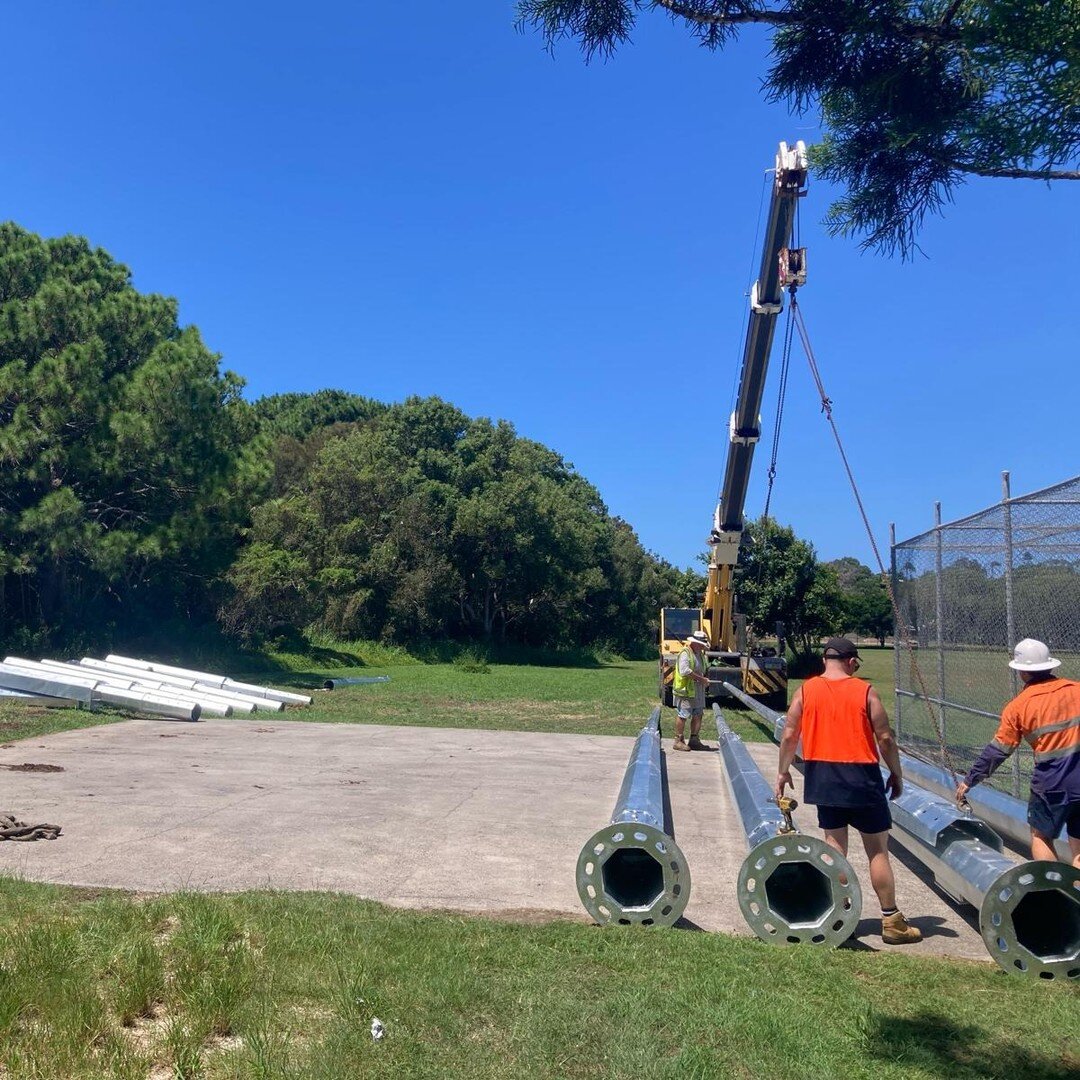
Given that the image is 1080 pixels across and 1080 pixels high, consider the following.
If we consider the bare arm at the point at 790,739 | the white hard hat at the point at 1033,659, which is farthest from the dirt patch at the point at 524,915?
the white hard hat at the point at 1033,659

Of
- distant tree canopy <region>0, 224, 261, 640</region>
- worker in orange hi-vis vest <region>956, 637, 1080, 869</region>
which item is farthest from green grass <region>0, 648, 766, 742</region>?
worker in orange hi-vis vest <region>956, 637, 1080, 869</region>

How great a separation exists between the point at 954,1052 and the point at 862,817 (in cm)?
204

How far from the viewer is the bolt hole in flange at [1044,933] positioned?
5383 mm

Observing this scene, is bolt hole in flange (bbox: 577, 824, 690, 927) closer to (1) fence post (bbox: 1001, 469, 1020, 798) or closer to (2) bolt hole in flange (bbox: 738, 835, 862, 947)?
(2) bolt hole in flange (bbox: 738, 835, 862, 947)

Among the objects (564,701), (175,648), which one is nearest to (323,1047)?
(564,701)

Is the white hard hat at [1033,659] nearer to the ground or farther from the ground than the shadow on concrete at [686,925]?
farther from the ground

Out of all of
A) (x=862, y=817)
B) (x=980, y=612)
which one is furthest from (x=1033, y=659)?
(x=980, y=612)

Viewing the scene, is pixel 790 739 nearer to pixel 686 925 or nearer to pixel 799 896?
pixel 799 896

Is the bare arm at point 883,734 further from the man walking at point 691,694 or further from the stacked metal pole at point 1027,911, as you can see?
the man walking at point 691,694

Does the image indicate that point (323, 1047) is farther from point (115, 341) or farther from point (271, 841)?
point (115, 341)

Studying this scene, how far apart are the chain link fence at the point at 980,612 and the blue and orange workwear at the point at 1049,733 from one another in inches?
95.6

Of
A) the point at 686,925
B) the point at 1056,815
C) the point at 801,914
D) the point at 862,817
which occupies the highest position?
the point at 1056,815

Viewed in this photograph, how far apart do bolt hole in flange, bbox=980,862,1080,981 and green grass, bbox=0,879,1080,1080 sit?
168 mm

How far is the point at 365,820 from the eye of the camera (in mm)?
9211
